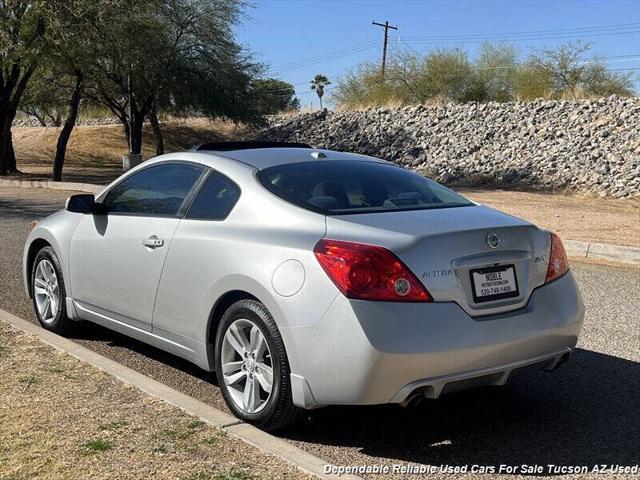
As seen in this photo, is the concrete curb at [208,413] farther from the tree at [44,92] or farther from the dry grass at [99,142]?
the dry grass at [99,142]

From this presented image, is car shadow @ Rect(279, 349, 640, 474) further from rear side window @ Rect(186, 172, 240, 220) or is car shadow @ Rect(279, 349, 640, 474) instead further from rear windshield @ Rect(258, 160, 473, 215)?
rear side window @ Rect(186, 172, 240, 220)

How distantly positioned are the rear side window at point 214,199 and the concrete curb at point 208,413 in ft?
3.59

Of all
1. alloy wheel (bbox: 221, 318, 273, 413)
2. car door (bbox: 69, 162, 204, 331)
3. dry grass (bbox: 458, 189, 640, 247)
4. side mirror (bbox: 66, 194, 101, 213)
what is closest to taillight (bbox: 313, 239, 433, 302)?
alloy wheel (bbox: 221, 318, 273, 413)

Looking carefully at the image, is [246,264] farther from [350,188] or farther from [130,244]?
[130,244]

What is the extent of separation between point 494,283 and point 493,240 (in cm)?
24

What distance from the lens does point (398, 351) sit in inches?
155

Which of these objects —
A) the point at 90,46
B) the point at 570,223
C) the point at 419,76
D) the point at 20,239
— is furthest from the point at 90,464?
the point at 419,76

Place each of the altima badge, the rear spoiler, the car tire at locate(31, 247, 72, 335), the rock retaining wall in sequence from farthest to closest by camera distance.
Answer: the rock retaining wall → the car tire at locate(31, 247, 72, 335) → the rear spoiler → the altima badge

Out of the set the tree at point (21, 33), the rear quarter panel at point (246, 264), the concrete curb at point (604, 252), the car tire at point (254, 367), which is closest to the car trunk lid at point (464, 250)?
the rear quarter panel at point (246, 264)

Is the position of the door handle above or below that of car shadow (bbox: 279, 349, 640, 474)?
above

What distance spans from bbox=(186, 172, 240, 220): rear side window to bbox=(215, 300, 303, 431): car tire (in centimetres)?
68

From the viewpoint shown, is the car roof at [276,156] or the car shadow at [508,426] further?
the car roof at [276,156]

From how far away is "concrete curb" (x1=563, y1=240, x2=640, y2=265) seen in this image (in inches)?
427

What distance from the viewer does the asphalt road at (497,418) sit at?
424 centimetres
